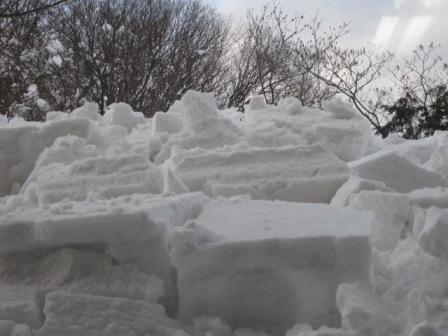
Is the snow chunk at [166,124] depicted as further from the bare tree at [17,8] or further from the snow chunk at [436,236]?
the snow chunk at [436,236]

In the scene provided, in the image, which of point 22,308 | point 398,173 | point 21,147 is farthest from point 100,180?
point 398,173

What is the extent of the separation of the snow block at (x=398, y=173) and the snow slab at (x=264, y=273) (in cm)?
121

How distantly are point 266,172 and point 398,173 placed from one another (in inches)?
26.8

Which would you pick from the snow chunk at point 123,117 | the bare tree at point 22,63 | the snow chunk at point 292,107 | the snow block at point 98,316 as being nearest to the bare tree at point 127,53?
the bare tree at point 22,63

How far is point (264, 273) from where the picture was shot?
1618 millimetres

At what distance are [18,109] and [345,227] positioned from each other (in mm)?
9329

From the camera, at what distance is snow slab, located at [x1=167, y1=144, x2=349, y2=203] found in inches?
103

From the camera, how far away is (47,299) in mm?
1532

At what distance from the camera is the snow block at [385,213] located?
2.04 metres

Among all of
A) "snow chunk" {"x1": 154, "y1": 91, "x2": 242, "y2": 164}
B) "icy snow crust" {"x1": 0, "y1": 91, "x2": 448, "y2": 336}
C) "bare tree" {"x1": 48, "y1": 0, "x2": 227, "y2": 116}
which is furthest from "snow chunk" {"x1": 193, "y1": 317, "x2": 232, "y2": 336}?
"bare tree" {"x1": 48, "y1": 0, "x2": 227, "y2": 116}

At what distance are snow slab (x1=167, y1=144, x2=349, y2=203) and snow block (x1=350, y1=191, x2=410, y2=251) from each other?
1.20ft

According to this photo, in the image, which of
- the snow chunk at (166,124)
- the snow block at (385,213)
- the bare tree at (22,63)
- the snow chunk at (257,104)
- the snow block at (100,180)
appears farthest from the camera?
the bare tree at (22,63)

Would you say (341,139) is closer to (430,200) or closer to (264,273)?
(430,200)

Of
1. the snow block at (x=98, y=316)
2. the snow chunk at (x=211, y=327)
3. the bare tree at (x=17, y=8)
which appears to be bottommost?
the snow chunk at (x=211, y=327)
